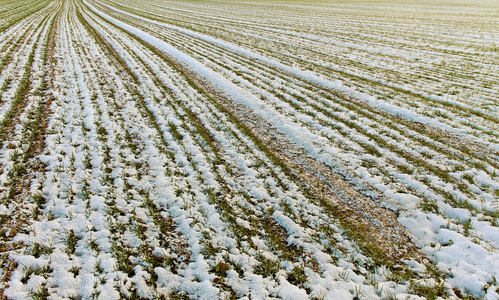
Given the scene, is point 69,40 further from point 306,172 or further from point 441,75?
point 441,75

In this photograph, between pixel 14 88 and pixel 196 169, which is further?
pixel 14 88

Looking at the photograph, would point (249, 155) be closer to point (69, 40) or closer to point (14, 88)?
point (14, 88)

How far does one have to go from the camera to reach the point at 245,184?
599 centimetres

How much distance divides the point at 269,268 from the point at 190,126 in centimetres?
538

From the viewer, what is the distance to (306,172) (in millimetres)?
6523

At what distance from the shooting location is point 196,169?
20.8 feet

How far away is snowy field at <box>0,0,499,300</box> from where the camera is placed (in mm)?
3943

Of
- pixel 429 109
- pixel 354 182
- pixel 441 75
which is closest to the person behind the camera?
pixel 354 182

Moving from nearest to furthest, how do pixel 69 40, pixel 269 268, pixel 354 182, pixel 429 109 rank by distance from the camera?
1. pixel 269 268
2. pixel 354 182
3. pixel 429 109
4. pixel 69 40

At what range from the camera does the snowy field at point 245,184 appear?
3.94 metres

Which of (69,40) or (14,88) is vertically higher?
(69,40)

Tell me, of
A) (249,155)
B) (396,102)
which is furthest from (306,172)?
(396,102)

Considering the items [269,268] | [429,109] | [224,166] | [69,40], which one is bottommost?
[269,268]

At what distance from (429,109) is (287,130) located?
5.73m
